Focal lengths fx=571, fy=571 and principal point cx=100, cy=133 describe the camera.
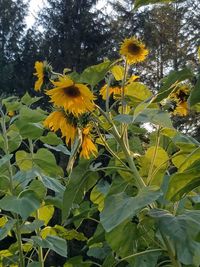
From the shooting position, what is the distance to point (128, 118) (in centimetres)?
107

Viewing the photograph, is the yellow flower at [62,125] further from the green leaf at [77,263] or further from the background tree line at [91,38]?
the background tree line at [91,38]

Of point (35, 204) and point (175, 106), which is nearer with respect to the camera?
point (175, 106)

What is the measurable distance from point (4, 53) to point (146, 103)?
15602 mm

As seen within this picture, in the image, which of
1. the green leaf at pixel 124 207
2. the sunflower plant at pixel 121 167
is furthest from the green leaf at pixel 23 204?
the green leaf at pixel 124 207

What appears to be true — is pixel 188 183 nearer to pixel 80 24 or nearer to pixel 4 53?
pixel 80 24

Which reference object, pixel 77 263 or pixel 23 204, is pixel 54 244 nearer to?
pixel 77 263

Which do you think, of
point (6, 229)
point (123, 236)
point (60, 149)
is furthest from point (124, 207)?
point (60, 149)

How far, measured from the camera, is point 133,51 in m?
1.64

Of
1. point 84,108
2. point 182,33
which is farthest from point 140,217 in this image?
point 182,33

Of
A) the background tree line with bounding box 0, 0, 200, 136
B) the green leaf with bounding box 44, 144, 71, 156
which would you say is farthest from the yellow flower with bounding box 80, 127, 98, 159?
the background tree line with bounding box 0, 0, 200, 136

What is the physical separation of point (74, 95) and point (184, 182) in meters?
0.41

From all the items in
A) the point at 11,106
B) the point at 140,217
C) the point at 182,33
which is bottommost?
the point at 140,217

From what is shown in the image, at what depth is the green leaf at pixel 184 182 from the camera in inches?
34.3

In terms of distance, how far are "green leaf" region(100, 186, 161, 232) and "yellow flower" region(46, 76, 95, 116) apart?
0.25 m
